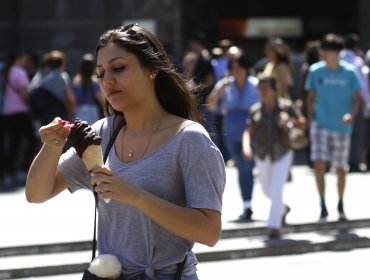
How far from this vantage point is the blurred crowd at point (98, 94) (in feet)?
38.0

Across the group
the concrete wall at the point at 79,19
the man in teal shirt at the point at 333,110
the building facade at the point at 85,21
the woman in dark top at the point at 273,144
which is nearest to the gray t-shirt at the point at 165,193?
the woman in dark top at the point at 273,144

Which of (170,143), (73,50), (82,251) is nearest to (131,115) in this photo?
(170,143)

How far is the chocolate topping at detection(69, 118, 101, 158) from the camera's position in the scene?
11.4 ft

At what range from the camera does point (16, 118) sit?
1514 cm

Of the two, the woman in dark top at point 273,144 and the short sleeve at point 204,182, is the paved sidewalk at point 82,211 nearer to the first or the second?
the woman in dark top at point 273,144

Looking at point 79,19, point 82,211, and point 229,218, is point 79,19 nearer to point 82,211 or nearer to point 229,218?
point 82,211

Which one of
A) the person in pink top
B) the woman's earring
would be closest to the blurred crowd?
the person in pink top

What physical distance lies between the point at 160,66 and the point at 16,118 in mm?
11710

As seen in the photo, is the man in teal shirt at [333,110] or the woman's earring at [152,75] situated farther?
the man in teal shirt at [333,110]

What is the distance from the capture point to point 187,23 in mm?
20000

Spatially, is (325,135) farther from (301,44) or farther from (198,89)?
(301,44)

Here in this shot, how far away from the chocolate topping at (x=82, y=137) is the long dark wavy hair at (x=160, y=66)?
10.9 inches

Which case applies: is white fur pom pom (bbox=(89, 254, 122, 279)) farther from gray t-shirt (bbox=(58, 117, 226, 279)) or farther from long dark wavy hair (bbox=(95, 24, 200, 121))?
long dark wavy hair (bbox=(95, 24, 200, 121))

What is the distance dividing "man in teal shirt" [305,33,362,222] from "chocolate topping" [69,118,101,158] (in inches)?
304
